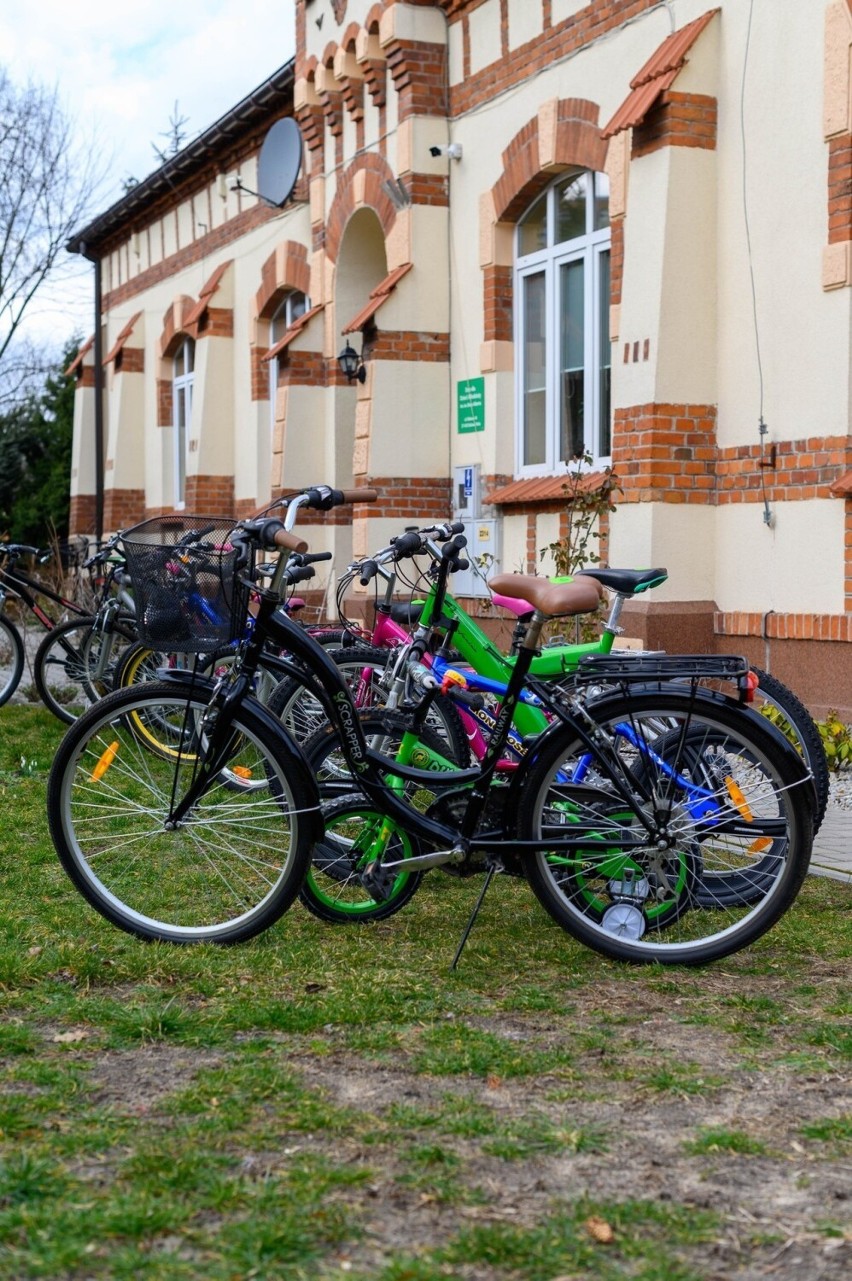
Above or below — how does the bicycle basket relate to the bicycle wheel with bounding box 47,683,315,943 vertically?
above

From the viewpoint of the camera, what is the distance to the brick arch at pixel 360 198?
1310 cm

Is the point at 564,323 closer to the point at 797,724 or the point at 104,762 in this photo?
the point at 797,724

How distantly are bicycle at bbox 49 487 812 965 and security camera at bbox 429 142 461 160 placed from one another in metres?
8.48

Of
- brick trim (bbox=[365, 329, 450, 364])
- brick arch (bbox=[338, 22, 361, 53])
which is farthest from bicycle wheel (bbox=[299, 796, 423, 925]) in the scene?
→ brick arch (bbox=[338, 22, 361, 53])

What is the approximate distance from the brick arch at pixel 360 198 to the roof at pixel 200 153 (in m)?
2.10

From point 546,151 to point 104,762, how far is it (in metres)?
7.87

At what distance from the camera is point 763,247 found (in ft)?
28.9

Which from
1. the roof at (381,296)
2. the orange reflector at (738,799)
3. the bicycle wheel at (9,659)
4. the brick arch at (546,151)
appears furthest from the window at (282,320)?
the orange reflector at (738,799)

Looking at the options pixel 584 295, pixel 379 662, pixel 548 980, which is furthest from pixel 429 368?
pixel 548 980

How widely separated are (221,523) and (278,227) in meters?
12.1

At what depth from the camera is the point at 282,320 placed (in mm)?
17453

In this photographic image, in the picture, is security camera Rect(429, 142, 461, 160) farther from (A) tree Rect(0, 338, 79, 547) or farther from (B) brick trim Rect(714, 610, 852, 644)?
(A) tree Rect(0, 338, 79, 547)

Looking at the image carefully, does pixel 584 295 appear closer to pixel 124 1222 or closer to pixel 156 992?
pixel 156 992

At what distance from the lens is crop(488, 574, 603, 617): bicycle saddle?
4.34m
